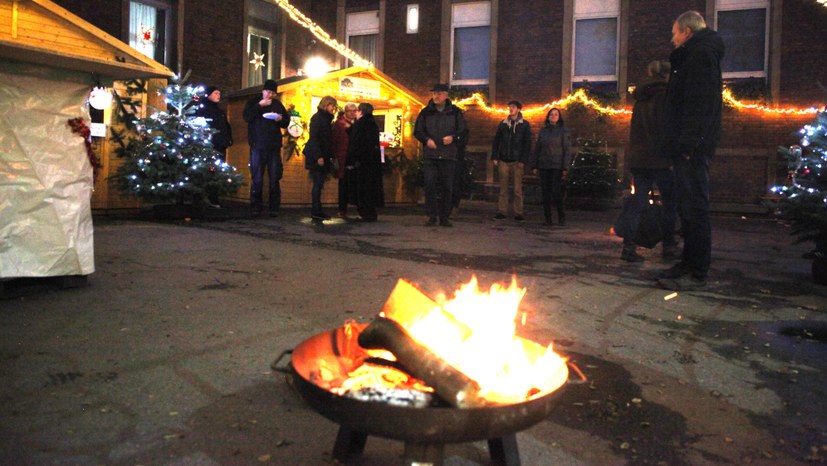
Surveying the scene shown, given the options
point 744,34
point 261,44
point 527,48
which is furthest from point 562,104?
point 261,44

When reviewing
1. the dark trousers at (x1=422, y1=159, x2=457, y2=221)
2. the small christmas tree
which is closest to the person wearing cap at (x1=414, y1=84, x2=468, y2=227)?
the dark trousers at (x1=422, y1=159, x2=457, y2=221)

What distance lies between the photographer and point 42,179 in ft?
14.1

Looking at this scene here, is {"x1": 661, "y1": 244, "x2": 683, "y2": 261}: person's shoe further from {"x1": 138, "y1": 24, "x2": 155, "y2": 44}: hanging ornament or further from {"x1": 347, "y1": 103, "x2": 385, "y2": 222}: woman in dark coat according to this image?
{"x1": 138, "y1": 24, "x2": 155, "y2": 44}: hanging ornament

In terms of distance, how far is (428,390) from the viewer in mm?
1920

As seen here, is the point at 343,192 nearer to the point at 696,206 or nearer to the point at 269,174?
the point at 269,174

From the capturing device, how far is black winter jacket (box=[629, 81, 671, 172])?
6.31 metres

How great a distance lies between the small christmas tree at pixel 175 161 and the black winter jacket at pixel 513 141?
4382mm

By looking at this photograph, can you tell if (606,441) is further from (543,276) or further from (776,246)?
(776,246)

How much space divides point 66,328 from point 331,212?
28.5 ft

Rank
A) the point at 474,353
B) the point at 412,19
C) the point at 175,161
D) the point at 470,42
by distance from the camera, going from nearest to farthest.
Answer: the point at 474,353
the point at 175,161
the point at 470,42
the point at 412,19

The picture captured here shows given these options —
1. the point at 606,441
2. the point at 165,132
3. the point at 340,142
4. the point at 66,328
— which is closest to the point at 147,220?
the point at 165,132

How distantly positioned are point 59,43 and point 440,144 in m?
5.58

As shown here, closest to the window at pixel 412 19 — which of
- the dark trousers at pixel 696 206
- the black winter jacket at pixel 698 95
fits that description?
the black winter jacket at pixel 698 95

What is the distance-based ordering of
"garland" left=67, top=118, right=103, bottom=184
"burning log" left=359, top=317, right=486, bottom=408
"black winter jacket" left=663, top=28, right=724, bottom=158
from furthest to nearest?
"black winter jacket" left=663, top=28, right=724, bottom=158, "garland" left=67, top=118, right=103, bottom=184, "burning log" left=359, top=317, right=486, bottom=408
